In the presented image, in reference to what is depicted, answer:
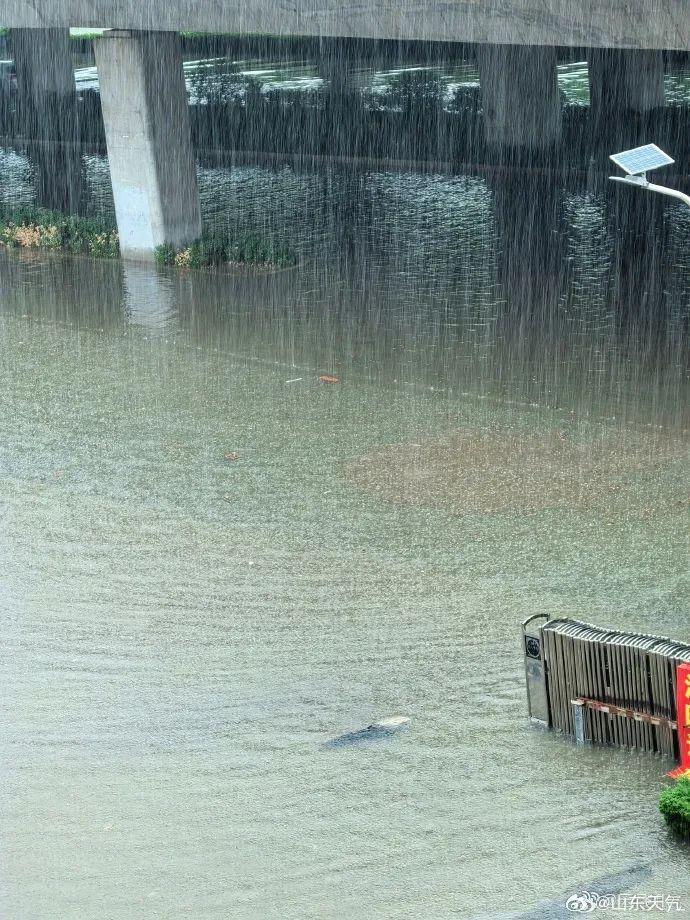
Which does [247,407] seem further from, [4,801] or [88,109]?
[88,109]

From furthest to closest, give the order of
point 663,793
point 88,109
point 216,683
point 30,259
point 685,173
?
point 88,109 → point 685,173 → point 30,259 → point 216,683 → point 663,793

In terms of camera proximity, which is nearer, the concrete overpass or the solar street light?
the solar street light

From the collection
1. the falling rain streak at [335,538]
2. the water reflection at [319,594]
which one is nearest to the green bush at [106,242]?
the falling rain streak at [335,538]

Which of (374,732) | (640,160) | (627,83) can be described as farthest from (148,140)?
(374,732)

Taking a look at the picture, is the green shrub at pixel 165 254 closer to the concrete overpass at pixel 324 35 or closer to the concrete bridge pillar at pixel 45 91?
the concrete overpass at pixel 324 35

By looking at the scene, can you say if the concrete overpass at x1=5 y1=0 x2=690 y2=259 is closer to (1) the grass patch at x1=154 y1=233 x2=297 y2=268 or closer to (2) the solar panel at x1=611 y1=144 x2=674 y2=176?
(1) the grass patch at x1=154 y1=233 x2=297 y2=268

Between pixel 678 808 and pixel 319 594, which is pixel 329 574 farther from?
pixel 678 808

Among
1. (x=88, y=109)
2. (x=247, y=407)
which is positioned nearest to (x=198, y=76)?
(x=88, y=109)

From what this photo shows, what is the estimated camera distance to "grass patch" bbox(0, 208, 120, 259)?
2785 centimetres

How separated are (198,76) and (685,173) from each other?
2499cm

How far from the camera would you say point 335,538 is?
46.3 feet

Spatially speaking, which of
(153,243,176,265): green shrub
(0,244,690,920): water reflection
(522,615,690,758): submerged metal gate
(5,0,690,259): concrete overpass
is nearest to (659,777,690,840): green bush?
(0,244,690,920): water reflection

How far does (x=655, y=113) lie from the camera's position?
35750 millimetres

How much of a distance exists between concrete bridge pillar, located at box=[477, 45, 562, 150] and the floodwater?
34.1ft
